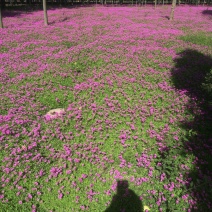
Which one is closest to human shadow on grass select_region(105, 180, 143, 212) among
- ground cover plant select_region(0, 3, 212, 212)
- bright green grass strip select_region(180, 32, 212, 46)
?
ground cover plant select_region(0, 3, 212, 212)

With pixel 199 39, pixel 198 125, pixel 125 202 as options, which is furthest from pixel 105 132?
pixel 199 39

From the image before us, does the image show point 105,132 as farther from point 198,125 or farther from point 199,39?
point 199,39

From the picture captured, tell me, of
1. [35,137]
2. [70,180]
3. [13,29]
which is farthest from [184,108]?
[13,29]

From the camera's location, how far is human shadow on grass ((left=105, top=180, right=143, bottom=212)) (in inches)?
210

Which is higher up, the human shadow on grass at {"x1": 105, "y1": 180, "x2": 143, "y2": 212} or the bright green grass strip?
the bright green grass strip

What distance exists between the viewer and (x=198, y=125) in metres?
8.31

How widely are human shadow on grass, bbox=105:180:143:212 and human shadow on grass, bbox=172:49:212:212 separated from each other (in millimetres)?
1561

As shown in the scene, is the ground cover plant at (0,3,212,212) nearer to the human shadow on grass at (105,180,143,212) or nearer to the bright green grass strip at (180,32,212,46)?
the human shadow on grass at (105,180,143,212)

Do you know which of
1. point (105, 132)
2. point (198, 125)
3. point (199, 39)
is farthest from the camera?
point (199, 39)

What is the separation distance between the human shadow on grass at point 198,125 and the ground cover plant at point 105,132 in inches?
1.4

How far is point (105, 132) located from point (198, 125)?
410cm

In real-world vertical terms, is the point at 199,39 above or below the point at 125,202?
above

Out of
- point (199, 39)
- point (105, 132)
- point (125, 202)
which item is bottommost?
point (125, 202)

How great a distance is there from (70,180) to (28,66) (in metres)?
9.81
